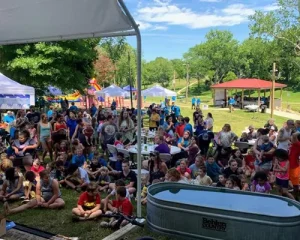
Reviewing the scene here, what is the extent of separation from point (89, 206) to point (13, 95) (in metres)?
9.02

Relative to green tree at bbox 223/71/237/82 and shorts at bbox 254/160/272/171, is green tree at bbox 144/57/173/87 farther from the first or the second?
shorts at bbox 254/160/272/171

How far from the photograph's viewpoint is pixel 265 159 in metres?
8.58

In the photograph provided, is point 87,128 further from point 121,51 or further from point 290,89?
point 290,89

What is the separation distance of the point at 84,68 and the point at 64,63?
223 cm

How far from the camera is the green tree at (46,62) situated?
63.7 feet

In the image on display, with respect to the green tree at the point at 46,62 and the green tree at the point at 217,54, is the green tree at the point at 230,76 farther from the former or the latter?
the green tree at the point at 46,62

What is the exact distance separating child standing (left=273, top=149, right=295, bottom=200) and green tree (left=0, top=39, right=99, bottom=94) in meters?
15.4

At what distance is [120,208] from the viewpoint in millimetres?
6172

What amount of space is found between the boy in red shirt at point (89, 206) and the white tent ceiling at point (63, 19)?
111 inches

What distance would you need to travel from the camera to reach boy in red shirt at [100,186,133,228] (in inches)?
230

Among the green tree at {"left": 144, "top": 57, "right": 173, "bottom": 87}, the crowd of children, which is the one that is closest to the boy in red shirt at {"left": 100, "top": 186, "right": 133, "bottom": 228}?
the crowd of children

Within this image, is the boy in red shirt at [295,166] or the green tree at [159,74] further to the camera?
the green tree at [159,74]

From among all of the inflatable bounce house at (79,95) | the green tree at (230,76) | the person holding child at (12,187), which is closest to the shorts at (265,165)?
the person holding child at (12,187)

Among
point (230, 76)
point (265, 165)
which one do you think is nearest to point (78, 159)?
point (265, 165)
